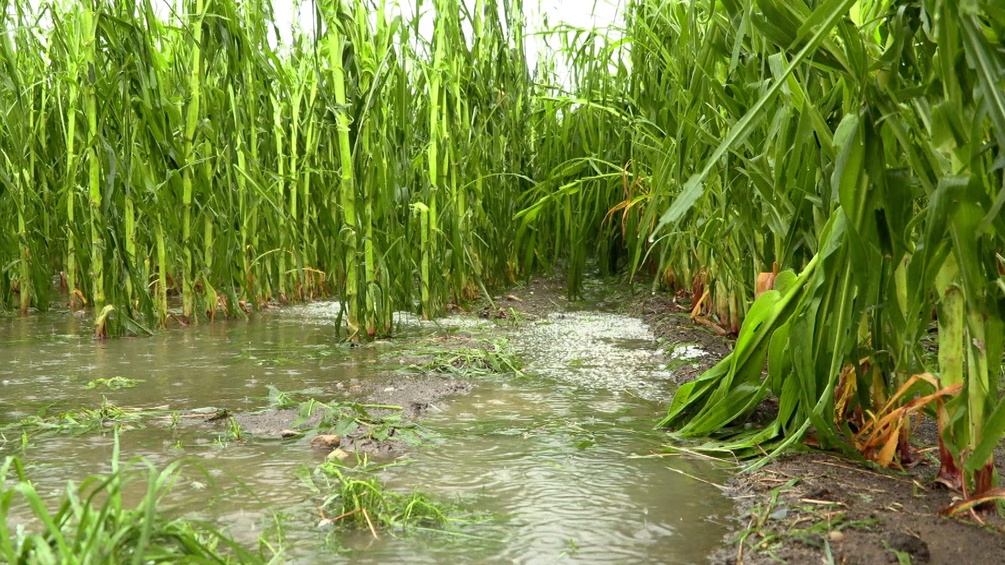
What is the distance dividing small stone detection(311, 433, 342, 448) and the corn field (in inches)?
27.3

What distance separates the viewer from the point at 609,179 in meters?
4.68

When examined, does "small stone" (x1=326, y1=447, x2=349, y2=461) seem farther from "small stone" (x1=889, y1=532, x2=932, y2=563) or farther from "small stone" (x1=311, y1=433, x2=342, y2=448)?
"small stone" (x1=889, y1=532, x2=932, y2=563)

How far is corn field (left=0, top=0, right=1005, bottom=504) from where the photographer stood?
1310 millimetres

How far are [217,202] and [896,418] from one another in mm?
2703

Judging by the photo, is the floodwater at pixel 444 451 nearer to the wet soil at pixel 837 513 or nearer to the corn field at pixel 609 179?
the wet soil at pixel 837 513

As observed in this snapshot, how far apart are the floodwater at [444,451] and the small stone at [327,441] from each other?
19mm

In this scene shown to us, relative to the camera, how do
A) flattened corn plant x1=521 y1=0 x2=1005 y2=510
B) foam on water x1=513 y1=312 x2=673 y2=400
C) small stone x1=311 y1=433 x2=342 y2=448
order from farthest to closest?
foam on water x1=513 y1=312 x2=673 y2=400, small stone x1=311 y1=433 x2=342 y2=448, flattened corn plant x1=521 y1=0 x2=1005 y2=510

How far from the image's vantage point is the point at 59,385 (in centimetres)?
231

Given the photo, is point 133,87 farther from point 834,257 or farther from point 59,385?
point 834,257

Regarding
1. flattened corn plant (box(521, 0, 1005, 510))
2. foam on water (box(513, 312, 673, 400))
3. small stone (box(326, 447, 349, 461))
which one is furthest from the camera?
foam on water (box(513, 312, 673, 400))

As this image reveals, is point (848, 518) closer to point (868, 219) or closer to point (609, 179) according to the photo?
point (868, 219)

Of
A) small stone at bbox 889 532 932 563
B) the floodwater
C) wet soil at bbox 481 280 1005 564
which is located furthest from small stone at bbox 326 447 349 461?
small stone at bbox 889 532 932 563

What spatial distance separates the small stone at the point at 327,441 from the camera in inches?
69.0

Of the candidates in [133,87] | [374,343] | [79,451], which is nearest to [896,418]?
[79,451]
